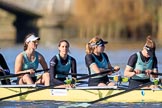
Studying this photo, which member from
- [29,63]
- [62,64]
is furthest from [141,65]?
[29,63]

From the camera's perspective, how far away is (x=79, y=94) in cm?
1056

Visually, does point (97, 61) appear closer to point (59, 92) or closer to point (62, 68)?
point (62, 68)

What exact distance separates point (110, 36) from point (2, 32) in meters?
16.5

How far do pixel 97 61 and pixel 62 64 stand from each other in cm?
61

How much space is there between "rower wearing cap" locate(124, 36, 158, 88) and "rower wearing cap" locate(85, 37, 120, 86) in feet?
1.07

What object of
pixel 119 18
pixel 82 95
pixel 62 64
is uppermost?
pixel 119 18

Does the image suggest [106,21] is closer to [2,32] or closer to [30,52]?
[2,32]

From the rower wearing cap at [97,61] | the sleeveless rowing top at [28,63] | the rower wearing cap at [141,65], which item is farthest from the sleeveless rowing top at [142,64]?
the sleeveless rowing top at [28,63]

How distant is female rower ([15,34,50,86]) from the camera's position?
35.6 ft

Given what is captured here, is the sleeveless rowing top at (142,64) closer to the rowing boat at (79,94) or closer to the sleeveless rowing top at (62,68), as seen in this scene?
the rowing boat at (79,94)

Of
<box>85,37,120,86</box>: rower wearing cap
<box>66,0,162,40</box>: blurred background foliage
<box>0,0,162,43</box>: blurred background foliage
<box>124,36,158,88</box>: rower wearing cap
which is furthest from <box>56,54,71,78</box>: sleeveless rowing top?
<box>66,0,162,40</box>: blurred background foliage

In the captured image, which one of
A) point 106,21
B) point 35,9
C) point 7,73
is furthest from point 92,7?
point 7,73

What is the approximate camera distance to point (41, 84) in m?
11.0

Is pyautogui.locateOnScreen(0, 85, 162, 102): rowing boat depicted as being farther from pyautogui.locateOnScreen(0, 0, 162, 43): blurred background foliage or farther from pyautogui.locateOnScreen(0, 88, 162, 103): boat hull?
pyautogui.locateOnScreen(0, 0, 162, 43): blurred background foliage
